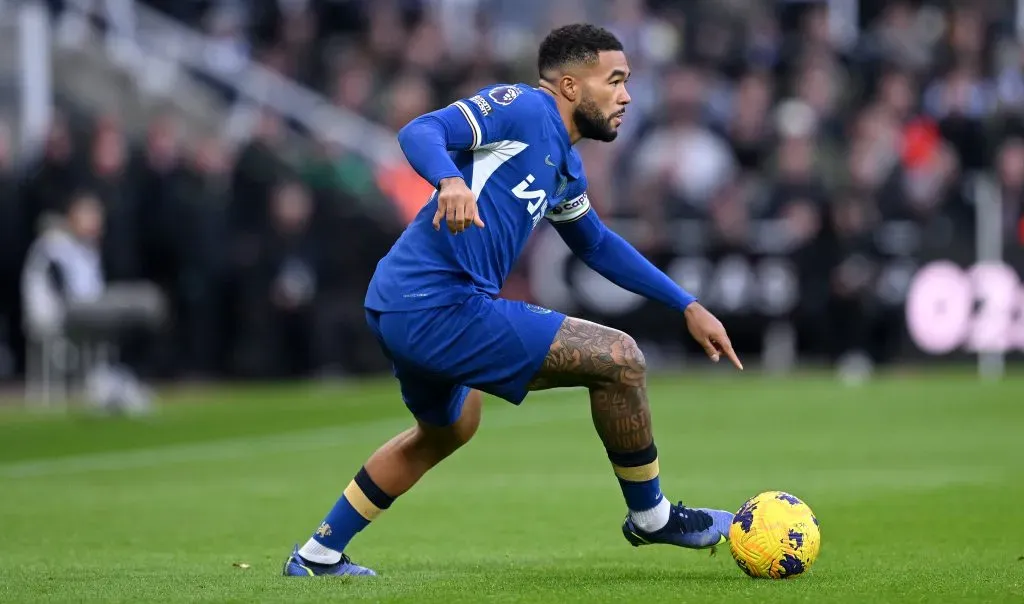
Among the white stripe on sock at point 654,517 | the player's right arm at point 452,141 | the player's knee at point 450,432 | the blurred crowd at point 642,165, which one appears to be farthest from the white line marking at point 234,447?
the player's right arm at point 452,141

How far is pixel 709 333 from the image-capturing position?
6633mm

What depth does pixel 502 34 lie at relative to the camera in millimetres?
24766

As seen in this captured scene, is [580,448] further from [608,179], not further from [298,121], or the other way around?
[298,121]

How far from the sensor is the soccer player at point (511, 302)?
20.5ft

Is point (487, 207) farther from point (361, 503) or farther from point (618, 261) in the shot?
point (361, 503)

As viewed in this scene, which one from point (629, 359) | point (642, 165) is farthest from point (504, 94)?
point (642, 165)

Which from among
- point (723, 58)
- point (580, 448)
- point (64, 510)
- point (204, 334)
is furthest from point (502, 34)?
point (64, 510)

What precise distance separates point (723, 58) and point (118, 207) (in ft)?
28.1

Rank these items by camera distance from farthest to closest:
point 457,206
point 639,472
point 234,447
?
point 234,447, point 639,472, point 457,206

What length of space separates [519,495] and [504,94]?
14.7ft

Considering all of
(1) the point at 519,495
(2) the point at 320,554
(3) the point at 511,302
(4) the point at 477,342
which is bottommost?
(1) the point at 519,495

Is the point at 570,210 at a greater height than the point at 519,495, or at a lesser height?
greater

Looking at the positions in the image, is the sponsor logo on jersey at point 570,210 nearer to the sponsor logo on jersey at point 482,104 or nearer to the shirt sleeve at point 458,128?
the shirt sleeve at point 458,128

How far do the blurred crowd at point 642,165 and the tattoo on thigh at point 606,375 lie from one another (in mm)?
13188
